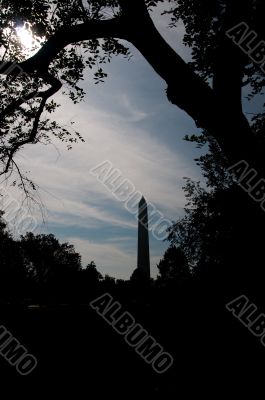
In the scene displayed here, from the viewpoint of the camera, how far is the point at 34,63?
291 inches

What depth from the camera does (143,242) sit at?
2995 cm

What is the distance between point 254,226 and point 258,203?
51 centimetres

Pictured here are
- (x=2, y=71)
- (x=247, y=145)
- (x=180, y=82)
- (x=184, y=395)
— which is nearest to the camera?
(x=184, y=395)

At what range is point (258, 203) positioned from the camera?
686 centimetres

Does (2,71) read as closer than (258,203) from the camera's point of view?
No

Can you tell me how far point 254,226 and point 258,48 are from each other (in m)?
4.17

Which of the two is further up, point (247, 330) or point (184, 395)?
point (247, 330)

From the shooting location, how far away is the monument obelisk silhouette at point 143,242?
2986cm

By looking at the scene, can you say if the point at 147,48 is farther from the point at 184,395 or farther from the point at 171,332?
the point at 184,395

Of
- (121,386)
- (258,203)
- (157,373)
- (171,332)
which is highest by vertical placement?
(258,203)

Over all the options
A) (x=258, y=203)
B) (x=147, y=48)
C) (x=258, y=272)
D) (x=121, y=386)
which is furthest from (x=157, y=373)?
(x=147, y=48)

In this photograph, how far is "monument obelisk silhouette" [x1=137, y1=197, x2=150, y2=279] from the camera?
98.0 feet

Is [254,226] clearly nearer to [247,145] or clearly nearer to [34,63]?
[247,145]

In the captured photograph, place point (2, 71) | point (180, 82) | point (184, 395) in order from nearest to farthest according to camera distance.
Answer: point (184, 395) → point (180, 82) → point (2, 71)
